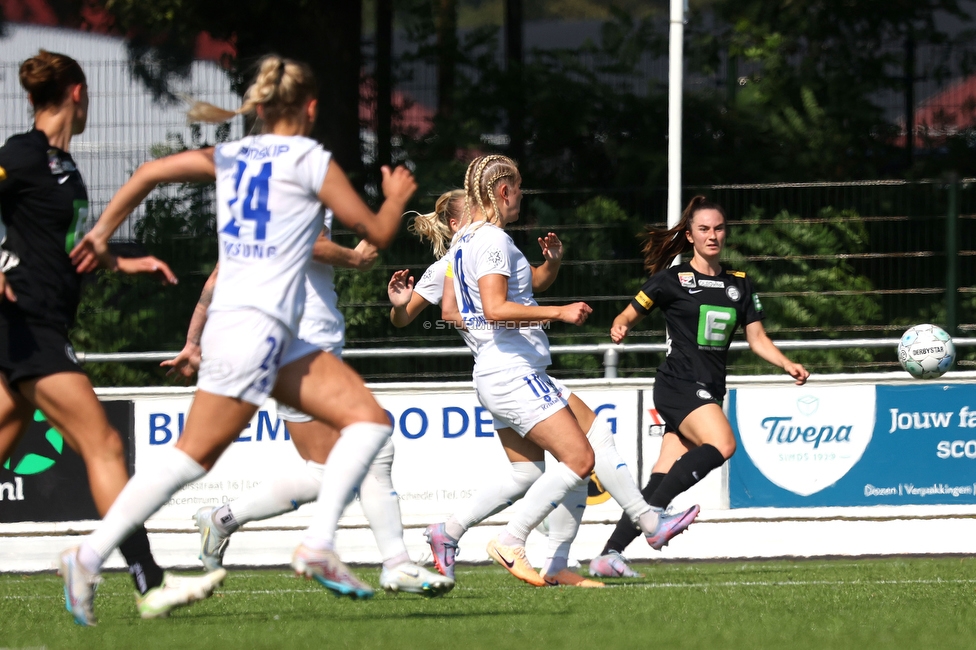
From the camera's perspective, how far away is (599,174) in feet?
44.5

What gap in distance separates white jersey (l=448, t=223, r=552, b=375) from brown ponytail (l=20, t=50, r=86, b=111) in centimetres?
194

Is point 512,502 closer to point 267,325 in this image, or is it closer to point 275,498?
point 275,498

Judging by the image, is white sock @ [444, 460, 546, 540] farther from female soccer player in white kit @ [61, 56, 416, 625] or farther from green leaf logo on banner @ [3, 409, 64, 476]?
green leaf logo on banner @ [3, 409, 64, 476]

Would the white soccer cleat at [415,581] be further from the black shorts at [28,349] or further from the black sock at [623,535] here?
the black sock at [623,535]

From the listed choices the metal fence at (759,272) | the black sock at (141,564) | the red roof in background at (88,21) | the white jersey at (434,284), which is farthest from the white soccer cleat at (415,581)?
the red roof in background at (88,21)

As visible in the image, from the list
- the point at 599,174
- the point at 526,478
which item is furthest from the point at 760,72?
the point at 526,478

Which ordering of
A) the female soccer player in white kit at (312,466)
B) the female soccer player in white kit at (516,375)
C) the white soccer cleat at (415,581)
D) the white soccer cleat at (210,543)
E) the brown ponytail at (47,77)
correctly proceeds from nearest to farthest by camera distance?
1. the white soccer cleat at (415,581)
2. the brown ponytail at (47,77)
3. the female soccer player in white kit at (312,466)
4. the white soccer cleat at (210,543)
5. the female soccer player in white kit at (516,375)

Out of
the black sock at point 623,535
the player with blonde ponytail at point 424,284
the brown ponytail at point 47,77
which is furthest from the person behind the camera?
the black sock at point 623,535

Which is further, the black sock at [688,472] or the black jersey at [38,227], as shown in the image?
the black sock at [688,472]

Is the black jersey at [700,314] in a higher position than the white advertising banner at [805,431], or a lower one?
higher

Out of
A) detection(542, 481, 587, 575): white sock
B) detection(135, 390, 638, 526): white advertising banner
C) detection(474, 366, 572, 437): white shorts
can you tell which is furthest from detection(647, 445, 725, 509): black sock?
detection(135, 390, 638, 526): white advertising banner

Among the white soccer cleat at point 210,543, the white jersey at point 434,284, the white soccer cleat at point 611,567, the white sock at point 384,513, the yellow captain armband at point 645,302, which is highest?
the white jersey at point 434,284

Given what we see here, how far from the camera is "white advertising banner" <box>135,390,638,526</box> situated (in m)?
9.42

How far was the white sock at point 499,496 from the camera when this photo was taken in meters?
6.51
